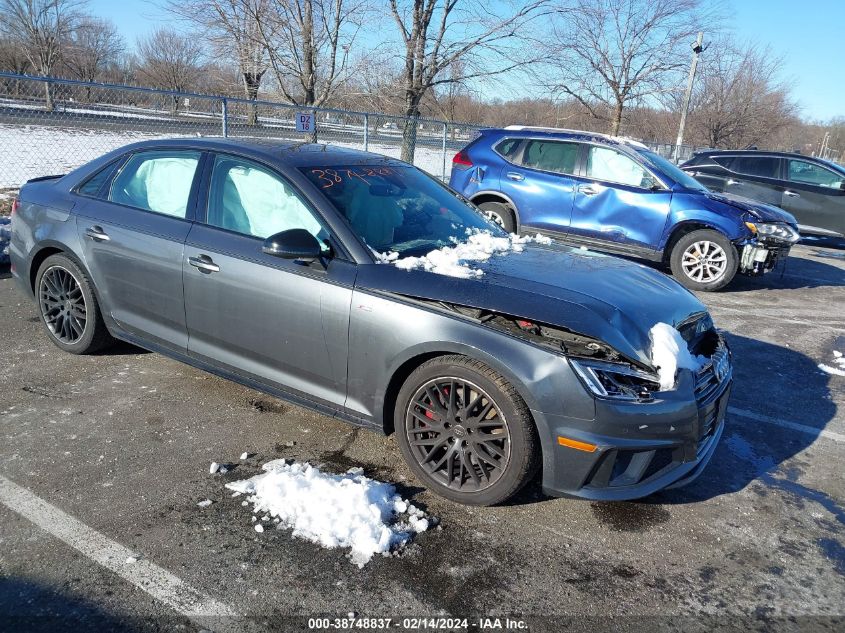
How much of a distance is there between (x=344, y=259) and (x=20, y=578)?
192cm

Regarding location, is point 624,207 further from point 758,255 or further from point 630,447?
point 630,447

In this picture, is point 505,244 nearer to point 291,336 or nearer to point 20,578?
point 291,336

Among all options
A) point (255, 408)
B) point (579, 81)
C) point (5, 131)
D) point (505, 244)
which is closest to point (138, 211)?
point (255, 408)

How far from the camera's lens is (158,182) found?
13.4 feet

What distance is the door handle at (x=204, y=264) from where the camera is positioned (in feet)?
11.9

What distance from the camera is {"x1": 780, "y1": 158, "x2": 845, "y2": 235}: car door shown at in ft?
36.6

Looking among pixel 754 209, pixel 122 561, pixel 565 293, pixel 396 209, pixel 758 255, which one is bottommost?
pixel 122 561

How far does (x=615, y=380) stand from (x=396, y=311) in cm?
106

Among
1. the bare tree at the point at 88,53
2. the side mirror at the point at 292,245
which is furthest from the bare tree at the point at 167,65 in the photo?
the side mirror at the point at 292,245

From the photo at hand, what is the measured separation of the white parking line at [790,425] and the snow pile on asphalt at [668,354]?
1.54 m

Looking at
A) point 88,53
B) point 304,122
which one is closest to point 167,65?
point 88,53

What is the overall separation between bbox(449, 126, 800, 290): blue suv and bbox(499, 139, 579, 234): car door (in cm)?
1

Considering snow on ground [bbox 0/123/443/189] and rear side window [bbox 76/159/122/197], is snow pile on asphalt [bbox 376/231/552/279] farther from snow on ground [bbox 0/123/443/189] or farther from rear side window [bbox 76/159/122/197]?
snow on ground [bbox 0/123/443/189]

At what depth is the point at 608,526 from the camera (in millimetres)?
3000
